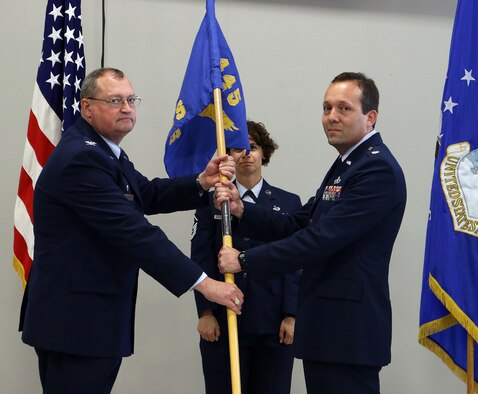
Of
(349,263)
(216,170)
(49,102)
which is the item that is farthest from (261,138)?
(349,263)

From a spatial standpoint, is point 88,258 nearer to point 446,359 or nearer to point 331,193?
point 331,193

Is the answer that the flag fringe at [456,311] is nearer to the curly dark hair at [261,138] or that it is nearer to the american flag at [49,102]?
the curly dark hair at [261,138]

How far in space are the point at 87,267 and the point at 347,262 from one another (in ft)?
3.01

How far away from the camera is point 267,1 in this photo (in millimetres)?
4262

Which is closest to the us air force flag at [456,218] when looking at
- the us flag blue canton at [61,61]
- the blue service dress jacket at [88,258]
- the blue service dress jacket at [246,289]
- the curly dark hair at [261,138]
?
the blue service dress jacket at [246,289]

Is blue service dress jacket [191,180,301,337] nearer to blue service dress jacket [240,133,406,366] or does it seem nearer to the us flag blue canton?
blue service dress jacket [240,133,406,366]

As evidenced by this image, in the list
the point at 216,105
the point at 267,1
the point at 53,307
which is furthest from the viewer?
the point at 267,1

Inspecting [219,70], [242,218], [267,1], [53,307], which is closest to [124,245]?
[53,307]

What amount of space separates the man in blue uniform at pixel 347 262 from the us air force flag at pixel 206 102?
0.52m

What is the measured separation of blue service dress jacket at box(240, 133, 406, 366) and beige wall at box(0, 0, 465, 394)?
1624 mm

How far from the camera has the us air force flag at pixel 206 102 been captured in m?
3.05

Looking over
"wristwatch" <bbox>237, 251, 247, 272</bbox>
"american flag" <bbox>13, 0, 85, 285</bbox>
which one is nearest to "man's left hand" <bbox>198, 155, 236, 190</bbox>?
"wristwatch" <bbox>237, 251, 247, 272</bbox>

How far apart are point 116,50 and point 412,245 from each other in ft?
6.92

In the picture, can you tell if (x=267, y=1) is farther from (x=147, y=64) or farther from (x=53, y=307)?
(x=53, y=307)
